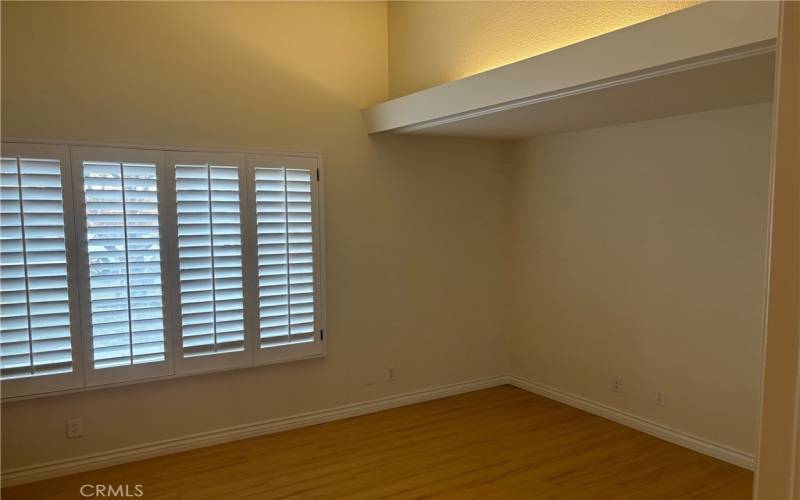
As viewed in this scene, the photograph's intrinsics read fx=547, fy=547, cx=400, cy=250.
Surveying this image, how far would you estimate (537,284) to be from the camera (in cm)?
496

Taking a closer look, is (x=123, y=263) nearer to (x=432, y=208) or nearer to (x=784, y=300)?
(x=432, y=208)

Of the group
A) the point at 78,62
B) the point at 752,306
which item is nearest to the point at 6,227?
the point at 78,62

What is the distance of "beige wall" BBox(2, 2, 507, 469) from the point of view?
3.38 meters

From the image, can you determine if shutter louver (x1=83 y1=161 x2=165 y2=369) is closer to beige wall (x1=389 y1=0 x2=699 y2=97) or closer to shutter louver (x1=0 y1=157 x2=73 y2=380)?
shutter louver (x1=0 y1=157 x2=73 y2=380)

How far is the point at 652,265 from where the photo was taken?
4.00 metres

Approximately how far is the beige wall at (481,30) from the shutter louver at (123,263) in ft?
7.01

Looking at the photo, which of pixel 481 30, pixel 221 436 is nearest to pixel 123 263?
pixel 221 436

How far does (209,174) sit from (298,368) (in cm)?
160

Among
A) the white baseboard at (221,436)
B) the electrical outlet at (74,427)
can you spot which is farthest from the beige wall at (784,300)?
the electrical outlet at (74,427)

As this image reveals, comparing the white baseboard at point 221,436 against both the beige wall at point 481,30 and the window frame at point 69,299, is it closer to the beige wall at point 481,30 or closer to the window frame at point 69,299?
the window frame at point 69,299

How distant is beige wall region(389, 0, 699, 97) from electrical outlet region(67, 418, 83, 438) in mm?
3304

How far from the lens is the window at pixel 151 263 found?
324 centimetres

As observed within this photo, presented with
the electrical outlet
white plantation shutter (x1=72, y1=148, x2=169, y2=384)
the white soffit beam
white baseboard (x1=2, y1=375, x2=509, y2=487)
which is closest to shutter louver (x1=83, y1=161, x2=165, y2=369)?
white plantation shutter (x1=72, y1=148, x2=169, y2=384)

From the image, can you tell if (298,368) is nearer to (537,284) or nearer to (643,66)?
(537,284)
